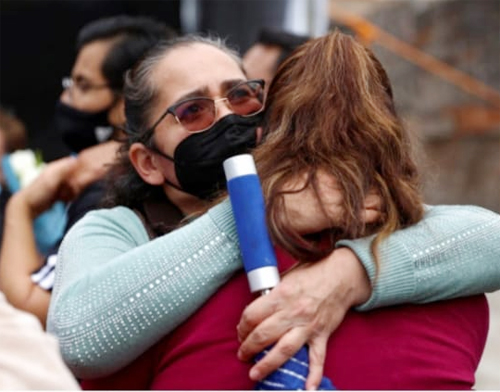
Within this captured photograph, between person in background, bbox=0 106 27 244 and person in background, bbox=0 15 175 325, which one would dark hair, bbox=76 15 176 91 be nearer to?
person in background, bbox=0 15 175 325

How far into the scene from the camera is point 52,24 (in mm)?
7051

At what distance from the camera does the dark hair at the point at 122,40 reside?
331cm

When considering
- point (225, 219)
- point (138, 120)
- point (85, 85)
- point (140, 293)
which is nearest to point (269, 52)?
point (85, 85)

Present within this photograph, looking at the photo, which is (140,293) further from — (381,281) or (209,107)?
(209,107)

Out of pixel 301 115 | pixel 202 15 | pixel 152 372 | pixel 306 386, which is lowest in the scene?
pixel 202 15

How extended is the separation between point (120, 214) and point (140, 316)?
37cm

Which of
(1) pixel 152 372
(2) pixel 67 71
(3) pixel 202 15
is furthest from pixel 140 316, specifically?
(2) pixel 67 71

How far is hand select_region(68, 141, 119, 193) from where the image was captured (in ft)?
10.0

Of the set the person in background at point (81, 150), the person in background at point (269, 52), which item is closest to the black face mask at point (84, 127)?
the person in background at point (81, 150)

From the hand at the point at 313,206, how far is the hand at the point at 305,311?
0.20 feet

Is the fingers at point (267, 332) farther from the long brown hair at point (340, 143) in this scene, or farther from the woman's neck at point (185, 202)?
the woman's neck at point (185, 202)

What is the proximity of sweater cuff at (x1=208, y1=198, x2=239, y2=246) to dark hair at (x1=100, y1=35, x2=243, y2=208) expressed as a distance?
0.45 m

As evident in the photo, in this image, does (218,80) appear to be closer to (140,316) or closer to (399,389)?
(140,316)

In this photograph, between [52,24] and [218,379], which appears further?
[52,24]
